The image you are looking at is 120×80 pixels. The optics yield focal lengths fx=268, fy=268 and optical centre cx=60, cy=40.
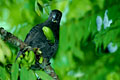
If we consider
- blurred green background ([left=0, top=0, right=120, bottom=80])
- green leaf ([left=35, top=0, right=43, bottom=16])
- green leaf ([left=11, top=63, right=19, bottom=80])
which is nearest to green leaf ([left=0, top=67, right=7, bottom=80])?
green leaf ([left=11, top=63, right=19, bottom=80])

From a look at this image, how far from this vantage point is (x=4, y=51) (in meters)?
1.08

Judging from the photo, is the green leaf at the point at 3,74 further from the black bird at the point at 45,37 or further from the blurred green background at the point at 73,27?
the blurred green background at the point at 73,27

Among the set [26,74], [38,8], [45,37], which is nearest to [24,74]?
[26,74]

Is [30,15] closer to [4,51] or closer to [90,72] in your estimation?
[90,72]

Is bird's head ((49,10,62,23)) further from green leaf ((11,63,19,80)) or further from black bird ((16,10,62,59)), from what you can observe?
green leaf ((11,63,19,80))

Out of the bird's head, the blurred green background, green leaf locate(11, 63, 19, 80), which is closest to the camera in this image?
green leaf locate(11, 63, 19, 80)

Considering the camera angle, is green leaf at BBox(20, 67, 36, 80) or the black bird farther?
the black bird

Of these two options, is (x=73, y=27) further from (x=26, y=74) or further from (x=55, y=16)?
(x=26, y=74)

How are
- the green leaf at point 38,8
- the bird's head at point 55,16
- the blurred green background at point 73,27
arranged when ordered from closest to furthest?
the green leaf at point 38,8 → the bird's head at point 55,16 → the blurred green background at point 73,27

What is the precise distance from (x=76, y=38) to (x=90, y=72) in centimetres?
45

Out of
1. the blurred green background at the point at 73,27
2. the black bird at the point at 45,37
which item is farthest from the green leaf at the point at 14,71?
the blurred green background at the point at 73,27

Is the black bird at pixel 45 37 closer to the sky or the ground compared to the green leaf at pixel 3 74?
closer to the sky

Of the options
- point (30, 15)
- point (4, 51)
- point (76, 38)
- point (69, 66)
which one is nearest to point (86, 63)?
point (69, 66)

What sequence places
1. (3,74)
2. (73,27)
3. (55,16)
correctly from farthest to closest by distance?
(73,27), (55,16), (3,74)
